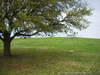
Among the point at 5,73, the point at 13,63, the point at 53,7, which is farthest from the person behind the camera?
the point at 53,7

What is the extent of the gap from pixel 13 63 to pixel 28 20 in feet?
16.2

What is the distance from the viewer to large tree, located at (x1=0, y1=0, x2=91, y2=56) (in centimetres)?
2561

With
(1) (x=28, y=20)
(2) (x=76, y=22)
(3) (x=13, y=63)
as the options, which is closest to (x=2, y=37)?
(3) (x=13, y=63)

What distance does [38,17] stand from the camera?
2652 centimetres

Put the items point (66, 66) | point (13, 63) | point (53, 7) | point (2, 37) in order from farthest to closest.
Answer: point (2, 37), point (53, 7), point (13, 63), point (66, 66)

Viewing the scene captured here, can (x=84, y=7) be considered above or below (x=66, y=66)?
above

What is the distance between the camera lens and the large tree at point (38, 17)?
25609 mm

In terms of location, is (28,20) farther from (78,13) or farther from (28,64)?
(78,13)

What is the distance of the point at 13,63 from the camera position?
88.1 feet

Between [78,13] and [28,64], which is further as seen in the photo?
[78,13]

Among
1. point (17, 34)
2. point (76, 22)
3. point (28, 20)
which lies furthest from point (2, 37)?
point (76, 22)

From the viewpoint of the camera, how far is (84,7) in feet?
101

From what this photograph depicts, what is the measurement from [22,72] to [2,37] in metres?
9.68

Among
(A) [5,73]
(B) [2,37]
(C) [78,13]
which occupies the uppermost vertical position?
(C) [78,13]
